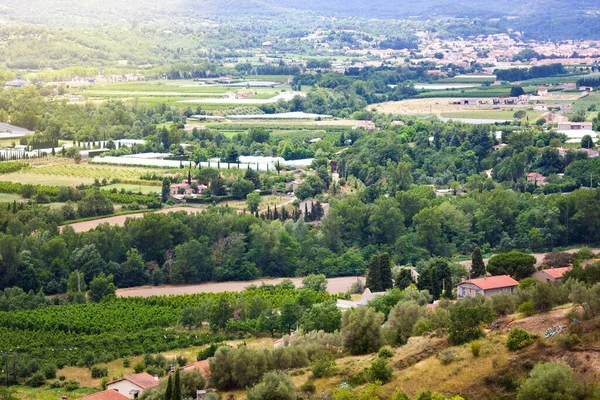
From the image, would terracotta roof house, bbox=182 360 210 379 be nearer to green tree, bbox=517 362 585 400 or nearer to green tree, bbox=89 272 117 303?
green tree, bbox=517 362 585 400

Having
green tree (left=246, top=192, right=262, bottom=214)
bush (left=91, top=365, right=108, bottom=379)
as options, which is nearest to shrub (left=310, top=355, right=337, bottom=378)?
bush (left=91, top=365, right=108, bottom=379)

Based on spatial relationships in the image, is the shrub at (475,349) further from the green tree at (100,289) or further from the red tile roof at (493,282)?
the green tree at (100,289)

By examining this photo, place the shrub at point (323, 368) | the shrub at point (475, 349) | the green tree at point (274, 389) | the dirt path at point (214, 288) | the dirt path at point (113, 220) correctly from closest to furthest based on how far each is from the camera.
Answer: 1. the green tree at point (274, 389)
2. the shrub at point (475, 349)
3. the shrub at point (323, 368)
4. the dirt path at point (214, 288)
5. the dirt path at point (113, 220)

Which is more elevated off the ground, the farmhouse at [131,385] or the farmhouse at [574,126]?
the farmhouse at [131,385]

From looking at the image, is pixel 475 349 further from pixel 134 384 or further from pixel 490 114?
pixel 490 114

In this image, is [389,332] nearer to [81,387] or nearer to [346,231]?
[81,387]

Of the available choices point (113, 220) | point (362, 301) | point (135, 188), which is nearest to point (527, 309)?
point (362, 301)

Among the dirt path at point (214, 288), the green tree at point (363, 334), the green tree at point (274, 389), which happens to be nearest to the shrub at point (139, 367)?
the green tree at point (363, 334)
